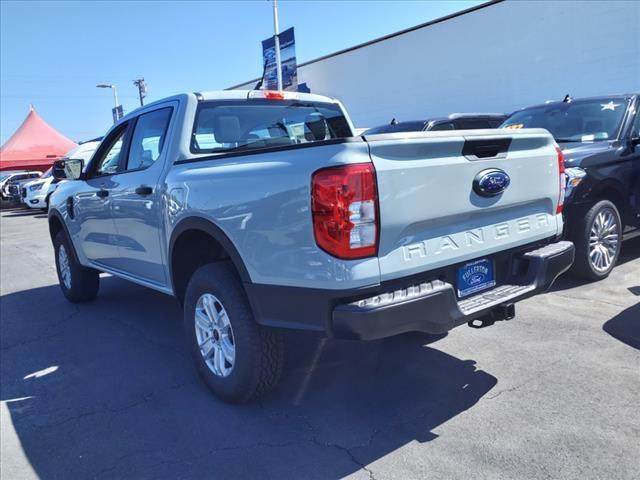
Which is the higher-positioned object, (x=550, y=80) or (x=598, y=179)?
(x=550, y=80)

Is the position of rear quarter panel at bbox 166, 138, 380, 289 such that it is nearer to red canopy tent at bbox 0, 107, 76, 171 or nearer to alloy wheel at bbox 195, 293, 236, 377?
alloy wheel at bbox 195, 293, 236, 377

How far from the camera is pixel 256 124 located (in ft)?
13.5

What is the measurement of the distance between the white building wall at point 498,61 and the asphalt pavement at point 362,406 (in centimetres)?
1235

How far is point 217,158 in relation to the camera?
320 cm

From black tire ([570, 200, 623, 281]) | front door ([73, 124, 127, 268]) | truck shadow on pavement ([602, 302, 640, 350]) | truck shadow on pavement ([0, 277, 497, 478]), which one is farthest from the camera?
black tire ([570, 200, 623, 281])

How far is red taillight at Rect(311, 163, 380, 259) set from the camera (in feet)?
7.89

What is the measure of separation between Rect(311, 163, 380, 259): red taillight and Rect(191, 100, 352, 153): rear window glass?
1.61 metres

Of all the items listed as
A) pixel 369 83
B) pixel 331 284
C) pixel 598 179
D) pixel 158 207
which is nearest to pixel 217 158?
pixel 158 207

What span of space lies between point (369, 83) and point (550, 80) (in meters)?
9.33

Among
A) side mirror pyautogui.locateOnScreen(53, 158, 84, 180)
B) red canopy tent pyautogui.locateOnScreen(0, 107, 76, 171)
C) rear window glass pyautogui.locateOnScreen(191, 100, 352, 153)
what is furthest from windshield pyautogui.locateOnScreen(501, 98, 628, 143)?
red canopy tent pyautogui.locateOnScreen(0, 107, 76, 171)

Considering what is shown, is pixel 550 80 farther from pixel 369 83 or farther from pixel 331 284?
pixel 331 284

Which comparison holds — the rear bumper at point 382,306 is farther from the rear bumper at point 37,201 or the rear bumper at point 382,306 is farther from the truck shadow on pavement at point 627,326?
the rear bumper at point 37,201

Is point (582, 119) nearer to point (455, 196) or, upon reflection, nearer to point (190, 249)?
point (455, 196)

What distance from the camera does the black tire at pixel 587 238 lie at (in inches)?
194
